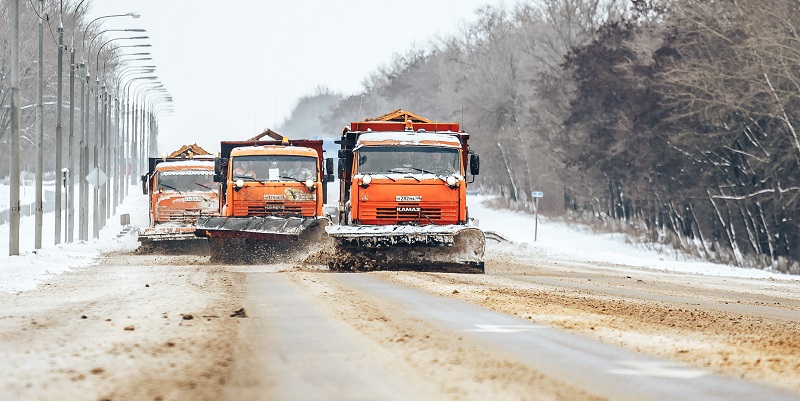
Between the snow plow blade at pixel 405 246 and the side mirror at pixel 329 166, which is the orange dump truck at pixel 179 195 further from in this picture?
the snow plow blade at pixel 405 246

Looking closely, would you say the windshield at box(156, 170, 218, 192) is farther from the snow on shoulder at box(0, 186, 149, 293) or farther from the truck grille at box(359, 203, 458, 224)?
the truck grille at box(359, 203, 458, 224)

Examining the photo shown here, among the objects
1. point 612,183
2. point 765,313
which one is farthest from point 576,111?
point 765,313

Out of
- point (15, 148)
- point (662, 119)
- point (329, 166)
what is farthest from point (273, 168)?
point (662, 119)

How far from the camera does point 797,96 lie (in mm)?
36375

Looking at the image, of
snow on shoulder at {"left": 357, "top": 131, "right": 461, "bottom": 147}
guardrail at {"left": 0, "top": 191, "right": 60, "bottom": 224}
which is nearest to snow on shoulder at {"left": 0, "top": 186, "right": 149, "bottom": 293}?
guardrail at {"left": 0, "top": 191, "right": 60, "bottom": 224}

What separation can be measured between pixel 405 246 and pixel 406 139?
233 centimetres

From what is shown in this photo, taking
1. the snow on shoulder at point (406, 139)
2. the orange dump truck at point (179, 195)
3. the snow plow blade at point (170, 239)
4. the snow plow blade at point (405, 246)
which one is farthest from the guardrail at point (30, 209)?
the snow plow blade at point (405, 246)

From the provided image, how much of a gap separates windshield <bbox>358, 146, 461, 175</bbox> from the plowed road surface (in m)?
6.21

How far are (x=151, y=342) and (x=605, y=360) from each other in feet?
11.2

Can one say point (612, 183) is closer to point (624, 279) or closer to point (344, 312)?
point (624, 279)

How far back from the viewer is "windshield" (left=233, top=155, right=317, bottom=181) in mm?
30109

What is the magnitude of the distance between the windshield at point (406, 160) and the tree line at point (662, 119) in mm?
14032

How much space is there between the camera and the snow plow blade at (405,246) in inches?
925

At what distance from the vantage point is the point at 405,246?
23.7m
